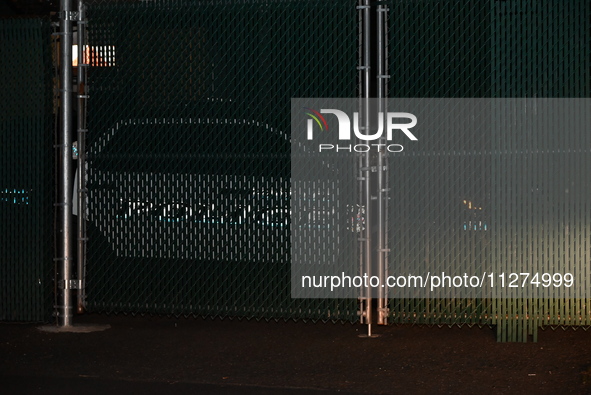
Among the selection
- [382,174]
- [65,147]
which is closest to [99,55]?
[65,147]

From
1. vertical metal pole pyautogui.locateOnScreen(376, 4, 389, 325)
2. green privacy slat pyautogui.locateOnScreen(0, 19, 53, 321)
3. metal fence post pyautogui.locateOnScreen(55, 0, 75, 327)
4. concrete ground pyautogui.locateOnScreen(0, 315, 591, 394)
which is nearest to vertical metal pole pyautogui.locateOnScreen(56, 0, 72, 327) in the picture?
metal fence post pyautogui.locateOnScreen(55, 0, 75, 327)

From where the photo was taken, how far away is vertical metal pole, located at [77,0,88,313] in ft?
29.0

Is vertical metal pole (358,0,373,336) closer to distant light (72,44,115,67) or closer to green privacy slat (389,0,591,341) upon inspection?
green privacy slat (389,0,591,341)

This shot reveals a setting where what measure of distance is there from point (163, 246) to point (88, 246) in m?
0.79

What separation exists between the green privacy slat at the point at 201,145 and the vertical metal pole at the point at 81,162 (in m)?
0.07

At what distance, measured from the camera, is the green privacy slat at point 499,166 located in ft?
25.9

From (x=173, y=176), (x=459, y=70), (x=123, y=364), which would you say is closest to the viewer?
(x=123, y=364)

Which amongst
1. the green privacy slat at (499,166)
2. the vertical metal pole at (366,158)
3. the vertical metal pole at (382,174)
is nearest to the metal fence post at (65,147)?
the vertical metal pole at (366,158)

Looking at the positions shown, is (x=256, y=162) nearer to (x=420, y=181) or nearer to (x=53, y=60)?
(x=420, y=181)

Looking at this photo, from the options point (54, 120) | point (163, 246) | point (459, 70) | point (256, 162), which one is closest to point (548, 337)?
point (459, 70)

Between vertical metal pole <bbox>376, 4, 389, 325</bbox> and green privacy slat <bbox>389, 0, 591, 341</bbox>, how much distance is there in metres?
0.08

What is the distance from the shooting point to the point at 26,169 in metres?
8.96

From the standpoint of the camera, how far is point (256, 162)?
842cm

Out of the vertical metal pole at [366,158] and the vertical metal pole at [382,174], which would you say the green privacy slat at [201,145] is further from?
the vertical metal pole at [382,174]
